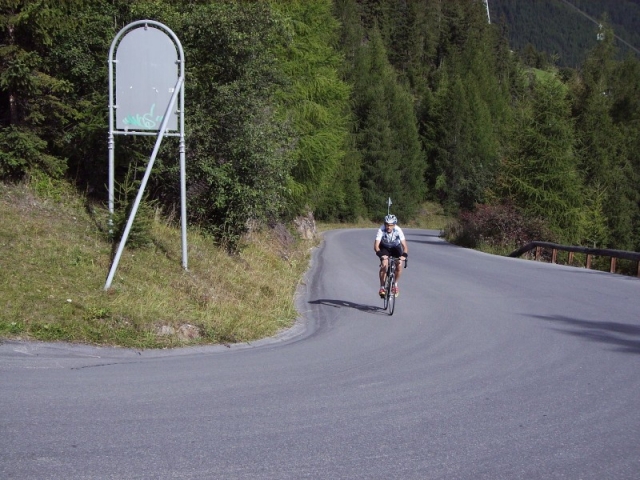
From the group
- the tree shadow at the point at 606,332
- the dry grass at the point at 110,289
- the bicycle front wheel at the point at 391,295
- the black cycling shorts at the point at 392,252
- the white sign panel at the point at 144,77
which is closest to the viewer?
the dry grass at the point at 110,289

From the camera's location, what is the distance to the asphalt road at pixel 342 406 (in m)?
5.05

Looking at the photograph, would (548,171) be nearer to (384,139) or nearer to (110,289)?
(110,289)

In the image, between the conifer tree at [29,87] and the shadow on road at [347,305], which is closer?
the conifer tree at [29,87]

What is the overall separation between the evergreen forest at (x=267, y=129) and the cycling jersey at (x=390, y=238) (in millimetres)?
3092

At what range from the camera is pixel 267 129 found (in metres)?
16.0

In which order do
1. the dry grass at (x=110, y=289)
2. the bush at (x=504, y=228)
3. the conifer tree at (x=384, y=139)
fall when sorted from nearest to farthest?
the dry grass at (x=110, y=289) < the bush at (x=504, y=228) < the conifer tree at (x=384, y=139)

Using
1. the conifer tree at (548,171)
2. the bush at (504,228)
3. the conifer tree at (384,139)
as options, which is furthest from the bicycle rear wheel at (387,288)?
the conifer tree at (384,139)

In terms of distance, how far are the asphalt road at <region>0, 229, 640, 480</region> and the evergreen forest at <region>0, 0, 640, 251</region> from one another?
5856 mm

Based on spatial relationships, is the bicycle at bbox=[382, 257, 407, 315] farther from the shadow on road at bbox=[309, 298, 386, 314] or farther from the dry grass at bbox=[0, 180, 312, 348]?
the dry grass at bbox=[0, 180, 312, 348]

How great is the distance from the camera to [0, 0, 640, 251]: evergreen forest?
1450 cm

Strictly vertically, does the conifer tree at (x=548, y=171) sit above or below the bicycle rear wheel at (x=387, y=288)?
above

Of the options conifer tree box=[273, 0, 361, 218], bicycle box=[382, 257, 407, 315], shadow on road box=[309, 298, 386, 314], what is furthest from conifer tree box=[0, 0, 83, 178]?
conifer tree box=[273, 0, 361, 218]

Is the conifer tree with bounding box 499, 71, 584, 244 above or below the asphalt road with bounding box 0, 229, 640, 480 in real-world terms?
above

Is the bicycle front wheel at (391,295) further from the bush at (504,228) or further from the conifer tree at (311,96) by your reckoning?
the bush at (504,228)
